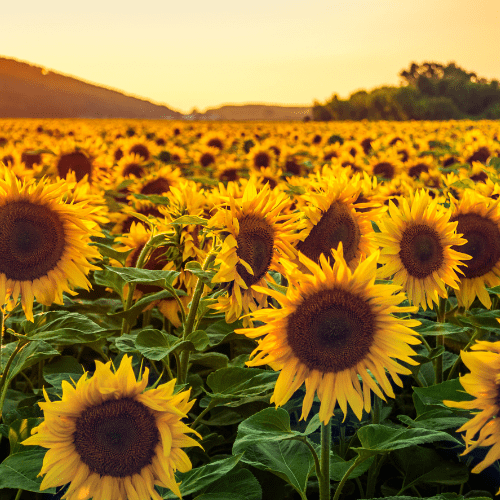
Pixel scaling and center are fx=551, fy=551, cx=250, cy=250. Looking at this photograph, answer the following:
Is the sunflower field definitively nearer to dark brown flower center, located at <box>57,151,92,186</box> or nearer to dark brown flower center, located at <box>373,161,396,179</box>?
dark brown flower center, located at <box>57,151,92,186</box>

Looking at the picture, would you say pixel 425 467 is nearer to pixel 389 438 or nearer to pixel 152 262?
pixel 389 438

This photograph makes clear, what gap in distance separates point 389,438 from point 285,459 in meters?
0.50

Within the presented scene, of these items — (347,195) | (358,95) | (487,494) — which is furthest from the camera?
(358,95)

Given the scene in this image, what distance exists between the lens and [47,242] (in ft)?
8.37

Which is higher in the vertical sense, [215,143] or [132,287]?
[215,143]

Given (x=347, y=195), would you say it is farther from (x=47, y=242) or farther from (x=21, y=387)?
(x=21, y=387)

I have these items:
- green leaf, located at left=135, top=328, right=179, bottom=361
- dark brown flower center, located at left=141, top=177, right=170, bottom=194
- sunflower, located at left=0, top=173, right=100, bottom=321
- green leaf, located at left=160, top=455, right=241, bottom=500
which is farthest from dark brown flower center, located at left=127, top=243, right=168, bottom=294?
dark brown flower center, located at left=141, top=177, right=170, bottom=194

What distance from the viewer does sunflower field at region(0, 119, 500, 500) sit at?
178cm

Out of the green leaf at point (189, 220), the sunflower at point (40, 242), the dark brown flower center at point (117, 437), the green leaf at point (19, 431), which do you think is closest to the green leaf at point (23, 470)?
the green leaf at point (19, 431)

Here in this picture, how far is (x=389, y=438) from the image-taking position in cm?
191

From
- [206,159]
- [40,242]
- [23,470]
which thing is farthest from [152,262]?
[206,159]

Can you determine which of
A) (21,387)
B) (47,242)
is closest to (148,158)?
(21,387)

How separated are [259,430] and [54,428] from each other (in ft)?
2.27

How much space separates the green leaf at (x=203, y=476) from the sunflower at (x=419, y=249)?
3.95ft
